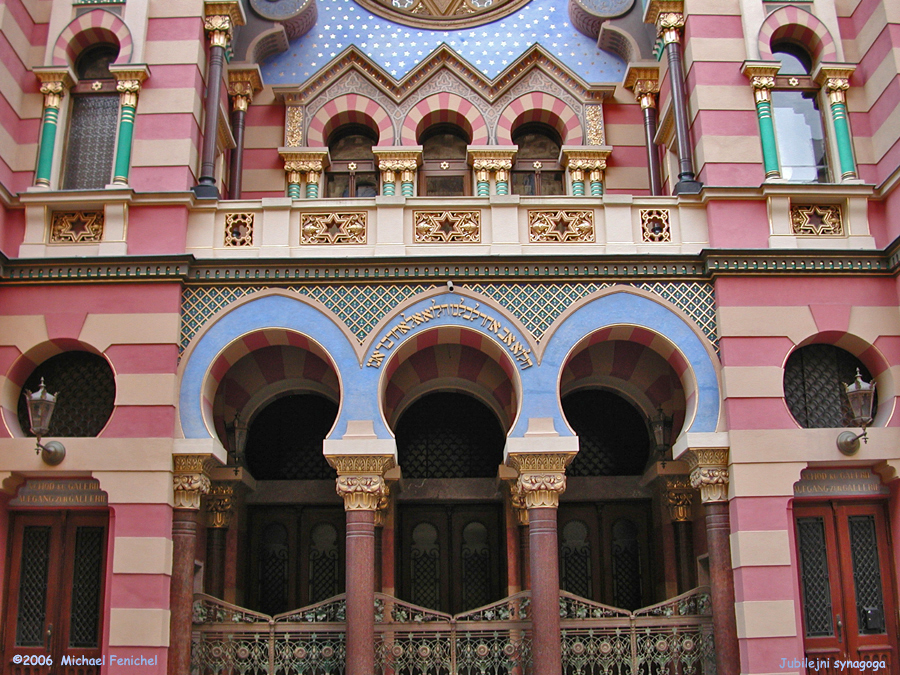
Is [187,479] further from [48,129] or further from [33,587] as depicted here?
[48,129]

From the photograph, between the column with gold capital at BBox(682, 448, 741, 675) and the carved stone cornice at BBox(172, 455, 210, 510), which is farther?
the carved stone cornice at BBox(172, 455, 210, 510)

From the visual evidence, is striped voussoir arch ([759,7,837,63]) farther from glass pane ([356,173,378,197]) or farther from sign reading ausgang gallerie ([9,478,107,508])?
sign reading ausgang gallerie ([9,478,107,508])

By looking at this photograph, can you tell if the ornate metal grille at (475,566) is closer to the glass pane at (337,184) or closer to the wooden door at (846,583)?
the wooden door at (846,583)

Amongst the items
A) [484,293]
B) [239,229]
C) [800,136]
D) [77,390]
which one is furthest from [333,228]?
[800,136]

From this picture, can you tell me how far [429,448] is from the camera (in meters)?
15.0

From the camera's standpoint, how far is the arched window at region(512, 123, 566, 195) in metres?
15.3

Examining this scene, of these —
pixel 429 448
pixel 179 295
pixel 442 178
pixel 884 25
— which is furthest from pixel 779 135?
pixel 179 295

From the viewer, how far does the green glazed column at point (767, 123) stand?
12.4 m

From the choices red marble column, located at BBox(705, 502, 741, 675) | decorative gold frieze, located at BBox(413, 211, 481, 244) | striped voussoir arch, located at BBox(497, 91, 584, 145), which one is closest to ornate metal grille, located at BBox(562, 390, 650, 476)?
red marble column, located at BBox(705, 502, 741, 675)

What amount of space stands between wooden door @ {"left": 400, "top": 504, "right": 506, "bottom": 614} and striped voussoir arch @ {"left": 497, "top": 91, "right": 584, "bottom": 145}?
6436 millimetres

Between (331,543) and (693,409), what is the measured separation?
648cm

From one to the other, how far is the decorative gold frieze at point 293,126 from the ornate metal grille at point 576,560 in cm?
795

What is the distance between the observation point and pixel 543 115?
1539cm

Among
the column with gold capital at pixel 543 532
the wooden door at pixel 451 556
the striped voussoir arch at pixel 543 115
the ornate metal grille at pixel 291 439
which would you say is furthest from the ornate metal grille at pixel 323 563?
the striped voussoir arch at pixel 543 115
